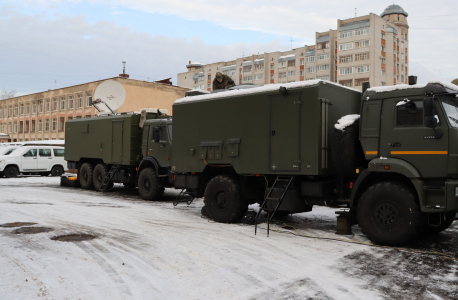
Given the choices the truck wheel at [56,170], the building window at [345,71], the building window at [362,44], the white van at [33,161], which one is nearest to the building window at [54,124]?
the white van at [33,161]

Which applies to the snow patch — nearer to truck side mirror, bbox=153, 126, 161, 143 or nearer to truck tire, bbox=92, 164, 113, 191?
truck side mirror, bbox=153, 126, 161, 143

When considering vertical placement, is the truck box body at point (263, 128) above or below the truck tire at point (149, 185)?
above

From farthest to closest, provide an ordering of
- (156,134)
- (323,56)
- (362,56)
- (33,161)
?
(323,56) → (362,56) → (33,161) → (156,134)

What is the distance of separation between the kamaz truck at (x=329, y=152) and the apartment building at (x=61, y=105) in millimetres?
32642

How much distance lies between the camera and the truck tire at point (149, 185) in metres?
13.7

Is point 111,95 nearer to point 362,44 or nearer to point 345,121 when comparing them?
point 345,121

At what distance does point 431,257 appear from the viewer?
6457 mm

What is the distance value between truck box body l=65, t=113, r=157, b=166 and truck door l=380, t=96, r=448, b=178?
33.1 ft

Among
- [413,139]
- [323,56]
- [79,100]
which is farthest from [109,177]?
[323,56]

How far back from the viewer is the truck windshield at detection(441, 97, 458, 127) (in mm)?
6582

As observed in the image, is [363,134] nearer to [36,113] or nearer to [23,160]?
[23,160]

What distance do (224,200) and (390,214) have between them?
3.86 metres

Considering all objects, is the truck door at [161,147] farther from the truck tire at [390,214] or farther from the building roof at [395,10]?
the building roof at [395,10]

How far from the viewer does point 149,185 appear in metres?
14.1
